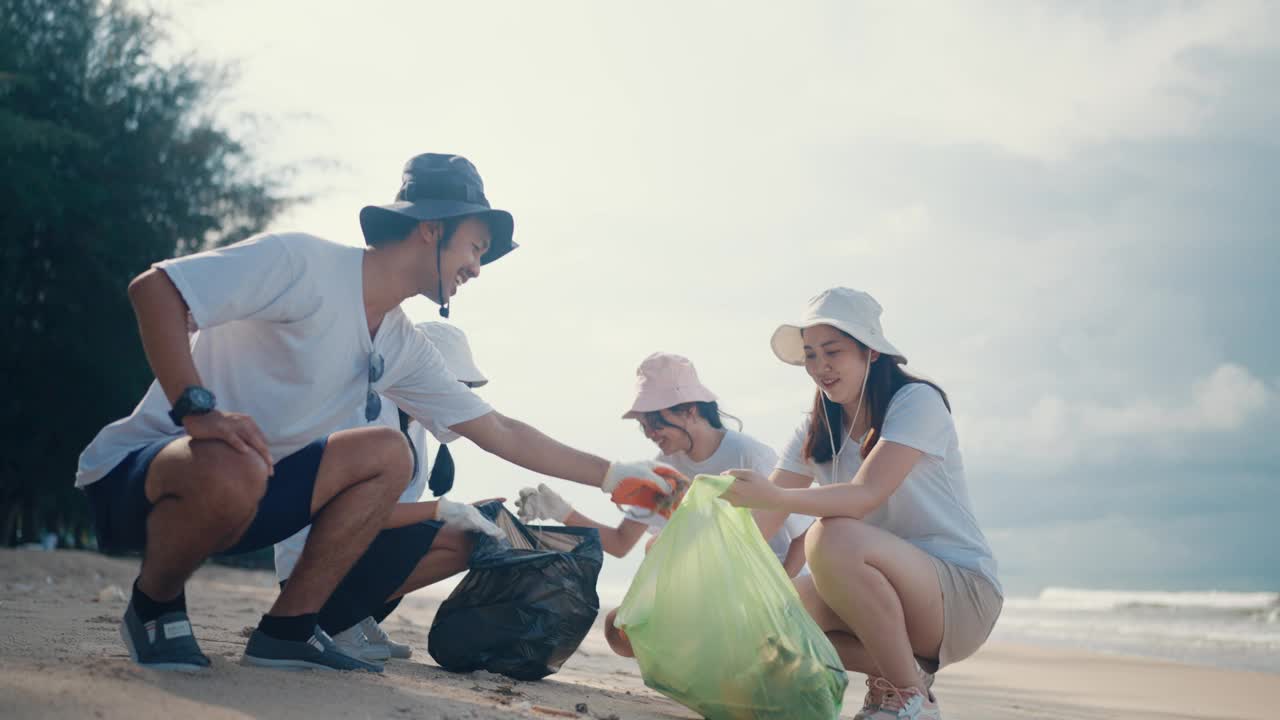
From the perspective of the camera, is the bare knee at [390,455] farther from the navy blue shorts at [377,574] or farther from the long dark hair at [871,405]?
the long dark hair at [871,405]

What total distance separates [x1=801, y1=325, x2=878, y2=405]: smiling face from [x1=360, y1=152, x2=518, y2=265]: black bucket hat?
3.12 feet

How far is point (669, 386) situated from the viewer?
13.5 ft

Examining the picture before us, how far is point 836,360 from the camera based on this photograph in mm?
3283

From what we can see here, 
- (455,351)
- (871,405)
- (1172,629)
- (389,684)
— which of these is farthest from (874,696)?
(1172,629)

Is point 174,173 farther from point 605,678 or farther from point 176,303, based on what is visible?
point 176,303

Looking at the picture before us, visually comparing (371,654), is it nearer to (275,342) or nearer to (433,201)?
(275,342)

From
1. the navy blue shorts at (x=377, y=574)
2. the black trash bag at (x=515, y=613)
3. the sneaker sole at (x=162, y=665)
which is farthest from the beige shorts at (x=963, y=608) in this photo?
the sneaker sole at (x=162, y=665)

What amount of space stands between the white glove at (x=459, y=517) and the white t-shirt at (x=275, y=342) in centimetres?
54

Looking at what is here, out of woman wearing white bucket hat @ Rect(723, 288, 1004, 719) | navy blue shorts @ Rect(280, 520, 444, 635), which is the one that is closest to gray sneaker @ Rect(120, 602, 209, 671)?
navy blue shorts @ Rect(280, 520, 444, 635)

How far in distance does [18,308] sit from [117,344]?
0.95 m

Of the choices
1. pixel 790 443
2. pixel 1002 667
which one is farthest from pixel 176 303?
pixel 1002 667

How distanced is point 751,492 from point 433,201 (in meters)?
1.12

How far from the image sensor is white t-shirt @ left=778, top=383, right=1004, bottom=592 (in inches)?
124

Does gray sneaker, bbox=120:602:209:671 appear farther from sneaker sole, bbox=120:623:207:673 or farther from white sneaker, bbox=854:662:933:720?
white sneaker, bbox=854:662:933:720
